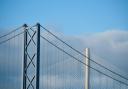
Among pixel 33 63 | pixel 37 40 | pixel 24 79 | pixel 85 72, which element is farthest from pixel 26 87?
pixel 85 72

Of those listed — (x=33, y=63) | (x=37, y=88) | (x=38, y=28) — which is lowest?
(x=37, y=88)

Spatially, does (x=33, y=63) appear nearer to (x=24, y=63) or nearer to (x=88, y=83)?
(x=24, y=63)

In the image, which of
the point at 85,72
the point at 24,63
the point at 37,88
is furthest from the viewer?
the point at 85,72

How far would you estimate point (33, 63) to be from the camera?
32.4 metres

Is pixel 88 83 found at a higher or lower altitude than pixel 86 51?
lower

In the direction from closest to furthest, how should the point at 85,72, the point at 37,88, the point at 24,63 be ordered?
the point at 37,88 < the point at 24,63 < the point at 85,72

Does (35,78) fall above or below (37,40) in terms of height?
below

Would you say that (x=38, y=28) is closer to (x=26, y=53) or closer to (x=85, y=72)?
(x=26, y=53)

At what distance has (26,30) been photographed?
3466cm

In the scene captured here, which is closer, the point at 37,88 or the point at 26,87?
the point at 37,88

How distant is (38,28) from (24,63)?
370 cm

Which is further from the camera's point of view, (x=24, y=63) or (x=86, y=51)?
(x=86, y=51)

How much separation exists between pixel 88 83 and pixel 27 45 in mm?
15408

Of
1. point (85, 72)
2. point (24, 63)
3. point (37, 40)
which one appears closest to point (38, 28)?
point (37, 40)
